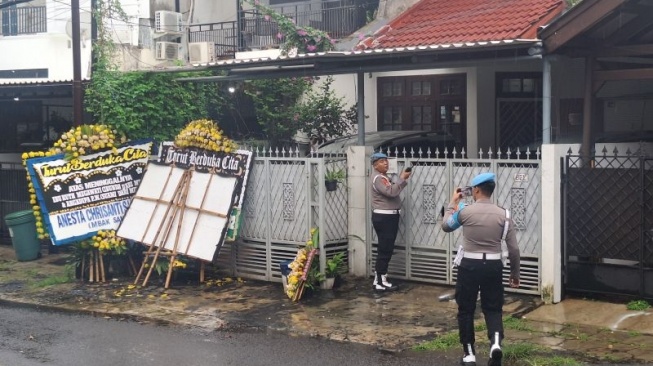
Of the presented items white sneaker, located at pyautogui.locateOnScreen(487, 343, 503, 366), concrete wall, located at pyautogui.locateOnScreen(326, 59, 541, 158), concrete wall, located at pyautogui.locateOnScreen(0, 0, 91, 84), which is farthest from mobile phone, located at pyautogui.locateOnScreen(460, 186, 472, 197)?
concrete wall, located at pyautogui.locateOnScreen(0, 0, 91, 84)

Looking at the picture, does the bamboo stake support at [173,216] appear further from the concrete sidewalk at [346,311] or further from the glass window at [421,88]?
the glass window at [421,88]

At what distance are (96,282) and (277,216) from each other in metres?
3.13

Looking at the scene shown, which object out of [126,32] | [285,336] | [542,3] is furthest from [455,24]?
[126,32]

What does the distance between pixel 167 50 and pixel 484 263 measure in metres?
14.0

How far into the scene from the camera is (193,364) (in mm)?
8156

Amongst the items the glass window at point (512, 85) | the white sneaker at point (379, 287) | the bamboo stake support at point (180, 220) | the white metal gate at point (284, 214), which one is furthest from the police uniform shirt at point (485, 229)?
the glass window at point (512, 85)

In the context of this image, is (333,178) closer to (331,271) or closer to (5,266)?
(331,271)

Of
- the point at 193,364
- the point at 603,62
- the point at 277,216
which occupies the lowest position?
the point at 193,364

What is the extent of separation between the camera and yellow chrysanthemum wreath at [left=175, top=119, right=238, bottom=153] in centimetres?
→ 1219

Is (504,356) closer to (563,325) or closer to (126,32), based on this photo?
(563,325)

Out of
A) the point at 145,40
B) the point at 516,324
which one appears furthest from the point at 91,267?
the point at 145,40

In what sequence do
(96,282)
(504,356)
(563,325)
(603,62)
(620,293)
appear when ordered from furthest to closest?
(96,282) < (603,62) < (620,293) < (563,325) < (504,356)

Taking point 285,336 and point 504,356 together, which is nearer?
point 504,356

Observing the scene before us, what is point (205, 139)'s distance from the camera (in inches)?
481
